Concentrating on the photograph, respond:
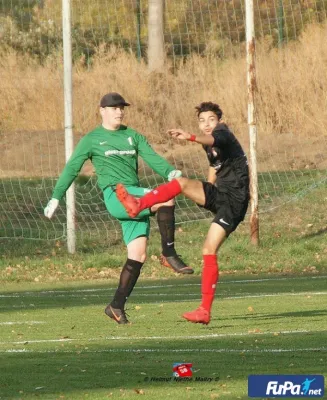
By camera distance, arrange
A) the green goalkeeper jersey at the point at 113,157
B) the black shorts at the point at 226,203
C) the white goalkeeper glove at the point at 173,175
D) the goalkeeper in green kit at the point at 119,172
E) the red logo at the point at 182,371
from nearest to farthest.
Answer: the red logo at the point at 182,371
the black shorts at the point at 226,203
the white goalkeeper glove at the point at 173,175
the goalkeeper in green kit at the point at 119,172
the green goalkeeper jersey at the point at 113,157

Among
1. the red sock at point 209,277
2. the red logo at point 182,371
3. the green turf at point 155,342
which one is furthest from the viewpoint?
the red sock at point 209,277

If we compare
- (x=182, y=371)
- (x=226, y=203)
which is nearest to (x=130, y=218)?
(x=226, y=203)

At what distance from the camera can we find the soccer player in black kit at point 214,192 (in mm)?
11578

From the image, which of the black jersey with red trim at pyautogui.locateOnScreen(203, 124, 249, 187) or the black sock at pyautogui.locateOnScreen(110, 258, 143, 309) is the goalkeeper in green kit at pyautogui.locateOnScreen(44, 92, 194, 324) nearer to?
the black sock at pyautogui.locateOnScreen(110, 258, 143, 309)

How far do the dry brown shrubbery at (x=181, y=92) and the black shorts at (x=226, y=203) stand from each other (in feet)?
40.3

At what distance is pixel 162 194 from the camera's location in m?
11.5

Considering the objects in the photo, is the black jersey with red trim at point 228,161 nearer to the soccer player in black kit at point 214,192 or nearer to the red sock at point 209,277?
the soccer player in black kit at point 214,192

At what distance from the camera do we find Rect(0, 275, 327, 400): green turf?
848cm

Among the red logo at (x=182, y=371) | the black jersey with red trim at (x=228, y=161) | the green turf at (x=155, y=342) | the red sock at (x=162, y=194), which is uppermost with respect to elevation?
the black jersey with red trim at (x=228, y=161)

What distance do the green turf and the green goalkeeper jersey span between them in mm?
1387

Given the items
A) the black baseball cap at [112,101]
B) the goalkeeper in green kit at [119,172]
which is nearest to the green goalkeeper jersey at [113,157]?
the goalkeeper in green kit at [119,172]

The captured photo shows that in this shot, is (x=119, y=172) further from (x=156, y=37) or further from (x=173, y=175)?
(x=156, y=37)

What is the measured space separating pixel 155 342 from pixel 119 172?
7.75 feet

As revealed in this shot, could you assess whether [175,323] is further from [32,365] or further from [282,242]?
[282,242]
